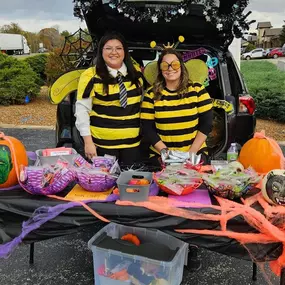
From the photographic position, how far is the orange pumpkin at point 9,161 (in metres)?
2.06

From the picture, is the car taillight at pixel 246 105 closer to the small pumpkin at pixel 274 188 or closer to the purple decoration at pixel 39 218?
the small pumpkin at pixel 274 188

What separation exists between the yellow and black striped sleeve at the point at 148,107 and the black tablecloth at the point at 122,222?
920mm

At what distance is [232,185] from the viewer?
75.3 inches

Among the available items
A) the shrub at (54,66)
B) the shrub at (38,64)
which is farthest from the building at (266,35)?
the shrub at (54,66)

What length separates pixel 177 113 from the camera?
262 cm

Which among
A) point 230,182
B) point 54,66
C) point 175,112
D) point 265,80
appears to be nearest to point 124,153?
point 175,112

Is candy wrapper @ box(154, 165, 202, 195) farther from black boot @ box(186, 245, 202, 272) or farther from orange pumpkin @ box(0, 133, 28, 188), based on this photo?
black boot @ box(186, 245, 202, 272)

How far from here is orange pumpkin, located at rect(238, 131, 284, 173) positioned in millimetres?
2281

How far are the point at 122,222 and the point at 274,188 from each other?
0.75m

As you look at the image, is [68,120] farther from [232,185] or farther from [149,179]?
[232,185]

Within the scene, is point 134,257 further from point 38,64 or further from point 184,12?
point 38,64

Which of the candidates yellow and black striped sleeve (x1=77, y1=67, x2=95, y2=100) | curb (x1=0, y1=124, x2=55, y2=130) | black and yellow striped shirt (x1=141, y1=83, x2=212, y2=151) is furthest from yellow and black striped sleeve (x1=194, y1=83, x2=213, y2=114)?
curb (x1=0, y1=124, x2=55, y2=130)

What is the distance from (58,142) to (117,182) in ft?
5.74

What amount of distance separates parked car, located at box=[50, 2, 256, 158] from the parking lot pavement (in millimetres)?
835
